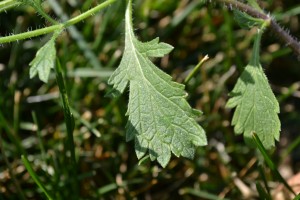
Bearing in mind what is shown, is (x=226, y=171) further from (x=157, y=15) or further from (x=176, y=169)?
(x=157, y=15)

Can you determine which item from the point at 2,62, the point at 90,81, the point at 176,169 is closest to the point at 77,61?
the point at 90,81

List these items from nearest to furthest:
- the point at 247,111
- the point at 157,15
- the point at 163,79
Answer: the point at 163,79 < the point at 247,111 < the point at 157,15

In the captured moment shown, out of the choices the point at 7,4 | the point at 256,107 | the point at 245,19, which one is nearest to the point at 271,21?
the point at 245,19

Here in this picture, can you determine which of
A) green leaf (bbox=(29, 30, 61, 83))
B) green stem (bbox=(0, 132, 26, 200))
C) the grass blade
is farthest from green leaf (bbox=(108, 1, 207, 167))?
green stem (bbox=(0, 132, 26, 200))

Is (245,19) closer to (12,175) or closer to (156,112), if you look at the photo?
(156,112)

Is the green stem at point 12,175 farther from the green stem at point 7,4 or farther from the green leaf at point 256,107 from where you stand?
the green leaf at point 256,107
